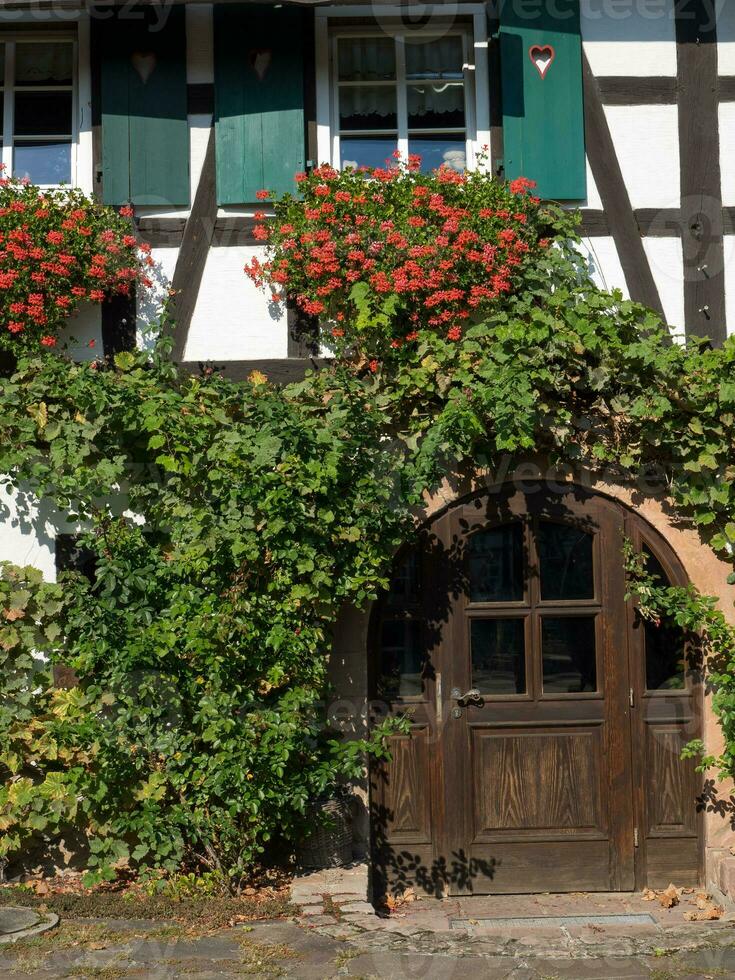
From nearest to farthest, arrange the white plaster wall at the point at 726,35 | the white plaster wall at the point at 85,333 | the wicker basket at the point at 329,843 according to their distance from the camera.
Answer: the wicker basket at the point at 329,843, the white plaster wall at the point at 85,333, the white plaster wall at the point at 726,35

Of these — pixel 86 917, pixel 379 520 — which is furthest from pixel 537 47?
pixel 86 917

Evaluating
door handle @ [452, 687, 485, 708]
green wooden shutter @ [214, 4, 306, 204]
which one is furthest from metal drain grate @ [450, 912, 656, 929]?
green wooden shutter @ [214, 4, 306, 204]

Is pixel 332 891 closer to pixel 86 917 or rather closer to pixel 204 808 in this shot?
pixel 204 808

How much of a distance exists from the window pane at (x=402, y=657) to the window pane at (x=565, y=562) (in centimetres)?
79

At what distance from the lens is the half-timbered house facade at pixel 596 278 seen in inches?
257

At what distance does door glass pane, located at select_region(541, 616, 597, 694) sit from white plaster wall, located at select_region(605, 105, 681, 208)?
2471mm

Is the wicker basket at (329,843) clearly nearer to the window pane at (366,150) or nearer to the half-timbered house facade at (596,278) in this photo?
the half-timbered house facade at (596,278)

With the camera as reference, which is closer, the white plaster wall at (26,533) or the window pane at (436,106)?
the white plaster wall at (26,533)

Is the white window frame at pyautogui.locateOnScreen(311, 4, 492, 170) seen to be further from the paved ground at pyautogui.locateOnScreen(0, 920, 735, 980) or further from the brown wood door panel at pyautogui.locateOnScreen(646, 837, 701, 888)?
the paved ground at pyautogui.locateOnScreen(0, 920, 735, 980)

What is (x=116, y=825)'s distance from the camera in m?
5.92

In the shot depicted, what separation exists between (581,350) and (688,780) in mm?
2517

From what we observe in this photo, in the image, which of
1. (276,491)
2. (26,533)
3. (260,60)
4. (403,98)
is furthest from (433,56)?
(26,533)

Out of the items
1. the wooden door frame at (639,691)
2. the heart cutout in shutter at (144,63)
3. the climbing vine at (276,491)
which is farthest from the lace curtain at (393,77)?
the wooden door frame at (639,691)

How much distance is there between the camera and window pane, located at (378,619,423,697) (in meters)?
6.56
